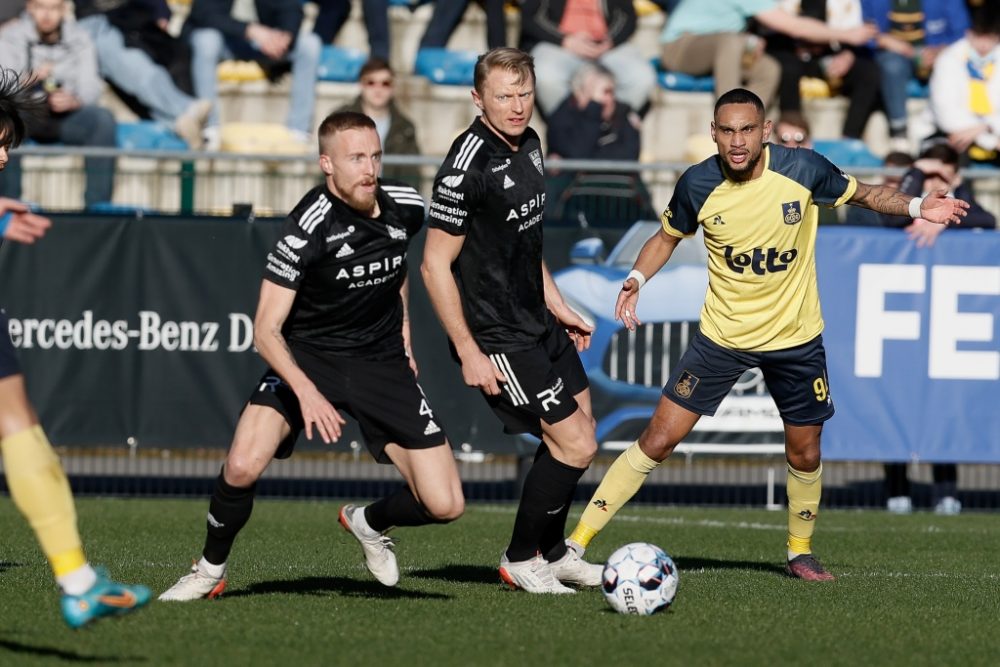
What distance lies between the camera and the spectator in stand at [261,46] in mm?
17583

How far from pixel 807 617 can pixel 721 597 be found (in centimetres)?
71

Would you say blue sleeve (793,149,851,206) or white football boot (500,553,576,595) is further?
blue sleeve (793,149,851,206)

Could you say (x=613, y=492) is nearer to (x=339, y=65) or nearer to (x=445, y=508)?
(x=445, y=508)

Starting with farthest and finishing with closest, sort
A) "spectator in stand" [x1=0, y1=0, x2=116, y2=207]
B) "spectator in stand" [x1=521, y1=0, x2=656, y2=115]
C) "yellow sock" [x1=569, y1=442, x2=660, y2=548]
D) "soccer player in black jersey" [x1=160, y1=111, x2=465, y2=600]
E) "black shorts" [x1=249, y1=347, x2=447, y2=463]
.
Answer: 1. "spectator in stand" [x1=521, y1=0, x2=656, y2=115]
2. "spectator in stand" [x1=0, y1=0, x2=116, y2=207]
3. "yellow sock" [x1=569, y1=442, x2=660, y2=548]
4. "black shorts" [x1=249, y1=347, x2=447, y2=463]
5. "soccer player in black jersey" [x1=160, y1=111, x2=465, y2=600]

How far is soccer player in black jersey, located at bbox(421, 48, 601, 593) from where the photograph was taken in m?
7.88

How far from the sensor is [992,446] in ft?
42.7

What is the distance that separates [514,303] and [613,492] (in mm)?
1347

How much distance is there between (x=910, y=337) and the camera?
12938mm

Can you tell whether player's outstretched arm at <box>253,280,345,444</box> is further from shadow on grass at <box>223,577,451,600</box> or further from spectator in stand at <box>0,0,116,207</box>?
spectator in stand at <box>0,0,116,207</box>

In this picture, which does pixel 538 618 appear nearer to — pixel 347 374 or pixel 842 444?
pixel 347 374

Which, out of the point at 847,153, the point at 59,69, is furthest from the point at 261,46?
the point at 847,153

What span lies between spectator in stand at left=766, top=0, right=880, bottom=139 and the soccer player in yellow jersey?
388 inches

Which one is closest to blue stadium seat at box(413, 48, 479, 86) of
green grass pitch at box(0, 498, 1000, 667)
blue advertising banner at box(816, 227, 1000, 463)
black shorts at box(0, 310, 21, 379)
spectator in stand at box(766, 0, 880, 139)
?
spectator in stand at box(766, 0, 880, 139)

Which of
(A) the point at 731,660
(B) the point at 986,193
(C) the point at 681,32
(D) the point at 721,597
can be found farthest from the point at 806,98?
(A) the point at 731,660
